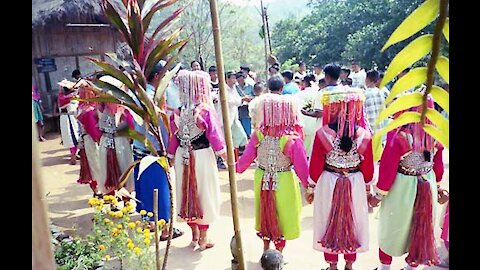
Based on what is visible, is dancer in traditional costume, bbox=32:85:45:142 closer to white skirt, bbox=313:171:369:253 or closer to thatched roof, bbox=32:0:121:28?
thatched roof, bbox=32:0:121:28

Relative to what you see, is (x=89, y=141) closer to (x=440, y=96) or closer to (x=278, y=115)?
(x=278, y=115)

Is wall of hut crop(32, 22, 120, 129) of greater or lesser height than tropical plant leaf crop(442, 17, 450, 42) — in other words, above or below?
above

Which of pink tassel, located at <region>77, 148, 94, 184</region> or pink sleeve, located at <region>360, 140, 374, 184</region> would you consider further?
pink tassel, located at <region>77, 148, 94, 184</region>

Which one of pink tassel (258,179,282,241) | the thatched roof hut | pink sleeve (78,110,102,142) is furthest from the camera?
the thatched roof hut

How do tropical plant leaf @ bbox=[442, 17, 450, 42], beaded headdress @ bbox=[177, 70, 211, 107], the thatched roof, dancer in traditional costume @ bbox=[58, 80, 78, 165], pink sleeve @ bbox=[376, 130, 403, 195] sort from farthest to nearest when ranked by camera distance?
the thatched roof < dancer in traditional costume @ bbox=[58, 80, 78, 165] < beaded headdress @ bbox=[177, 70, 211, 107] < pink sleeve @ bbox=[376, 130, 403, 195] < tropical plant leaf @ bbox=[442, 17, 450, 42]

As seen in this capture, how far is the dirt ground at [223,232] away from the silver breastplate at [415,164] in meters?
0.20

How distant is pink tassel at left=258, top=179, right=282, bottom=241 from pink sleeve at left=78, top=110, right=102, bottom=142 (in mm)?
1803

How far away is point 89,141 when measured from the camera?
432cm

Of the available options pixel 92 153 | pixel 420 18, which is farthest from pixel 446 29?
pixel 92 153

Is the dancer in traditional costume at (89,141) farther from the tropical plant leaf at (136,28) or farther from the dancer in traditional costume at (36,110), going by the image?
the tropical plant leaf at (136,28)

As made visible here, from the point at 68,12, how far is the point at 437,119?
718cm

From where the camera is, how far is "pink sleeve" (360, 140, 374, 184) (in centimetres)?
275

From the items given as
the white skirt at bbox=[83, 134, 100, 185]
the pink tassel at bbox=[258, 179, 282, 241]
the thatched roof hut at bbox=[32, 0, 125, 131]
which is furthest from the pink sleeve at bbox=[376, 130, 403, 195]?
the thatched roof hut at bbox=[32, 0, 125, 131]

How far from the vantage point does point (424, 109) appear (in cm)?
59
